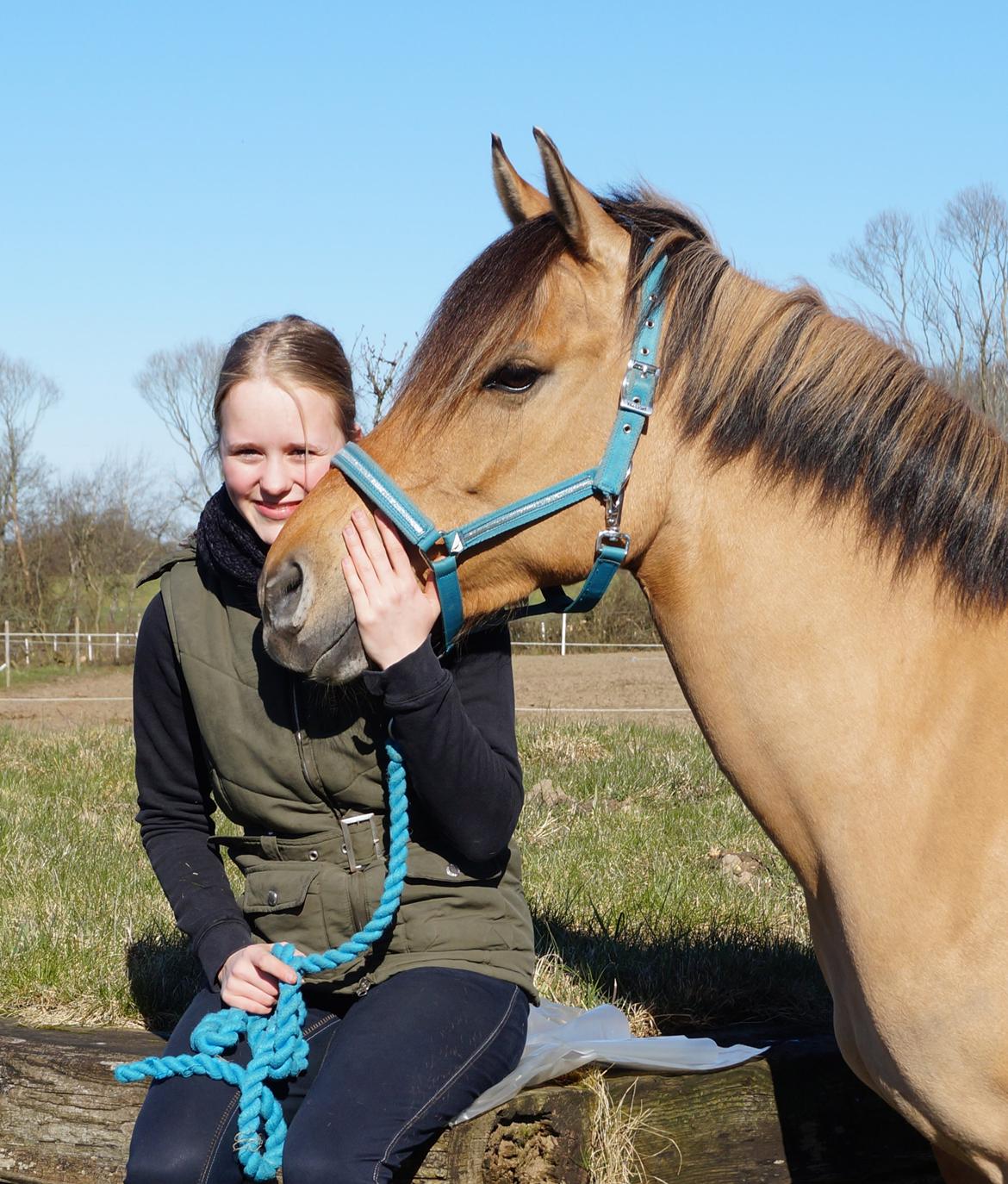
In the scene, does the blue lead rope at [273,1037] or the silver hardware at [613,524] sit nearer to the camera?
the silver hardware at [613,524]

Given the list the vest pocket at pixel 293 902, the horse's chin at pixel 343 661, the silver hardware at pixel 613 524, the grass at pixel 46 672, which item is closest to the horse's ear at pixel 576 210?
the silver hardware at pixel 613 524

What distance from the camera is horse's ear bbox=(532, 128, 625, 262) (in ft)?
6.43

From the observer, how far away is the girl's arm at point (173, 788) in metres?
2.71

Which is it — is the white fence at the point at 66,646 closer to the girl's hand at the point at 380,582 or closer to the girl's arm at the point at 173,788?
the girl's arm at the point at 173,788

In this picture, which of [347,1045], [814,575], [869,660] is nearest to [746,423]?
[814,575]

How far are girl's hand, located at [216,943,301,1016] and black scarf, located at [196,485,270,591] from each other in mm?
843

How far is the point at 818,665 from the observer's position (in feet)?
6.58

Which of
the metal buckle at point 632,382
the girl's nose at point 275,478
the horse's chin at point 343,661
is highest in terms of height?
the metal buckle at point 632,382

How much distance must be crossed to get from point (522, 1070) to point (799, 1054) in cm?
75

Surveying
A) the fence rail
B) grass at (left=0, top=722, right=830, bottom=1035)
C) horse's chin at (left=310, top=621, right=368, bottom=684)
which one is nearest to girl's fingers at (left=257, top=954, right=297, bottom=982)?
horse's chin at (left=310, top=621, right=368, bottom=684)

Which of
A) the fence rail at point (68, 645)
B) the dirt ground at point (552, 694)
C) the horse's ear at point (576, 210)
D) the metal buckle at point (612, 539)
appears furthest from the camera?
the fence rail at point (68, 645)

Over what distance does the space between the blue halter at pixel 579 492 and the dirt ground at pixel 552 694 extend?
852 cm

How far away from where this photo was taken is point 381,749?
260 cm

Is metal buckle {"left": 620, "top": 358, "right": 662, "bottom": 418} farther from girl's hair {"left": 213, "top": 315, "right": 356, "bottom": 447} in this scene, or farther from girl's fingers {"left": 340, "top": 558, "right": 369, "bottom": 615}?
girl's hair {"left": 213, "top": 315, "right": 356, "bottom": 447}
